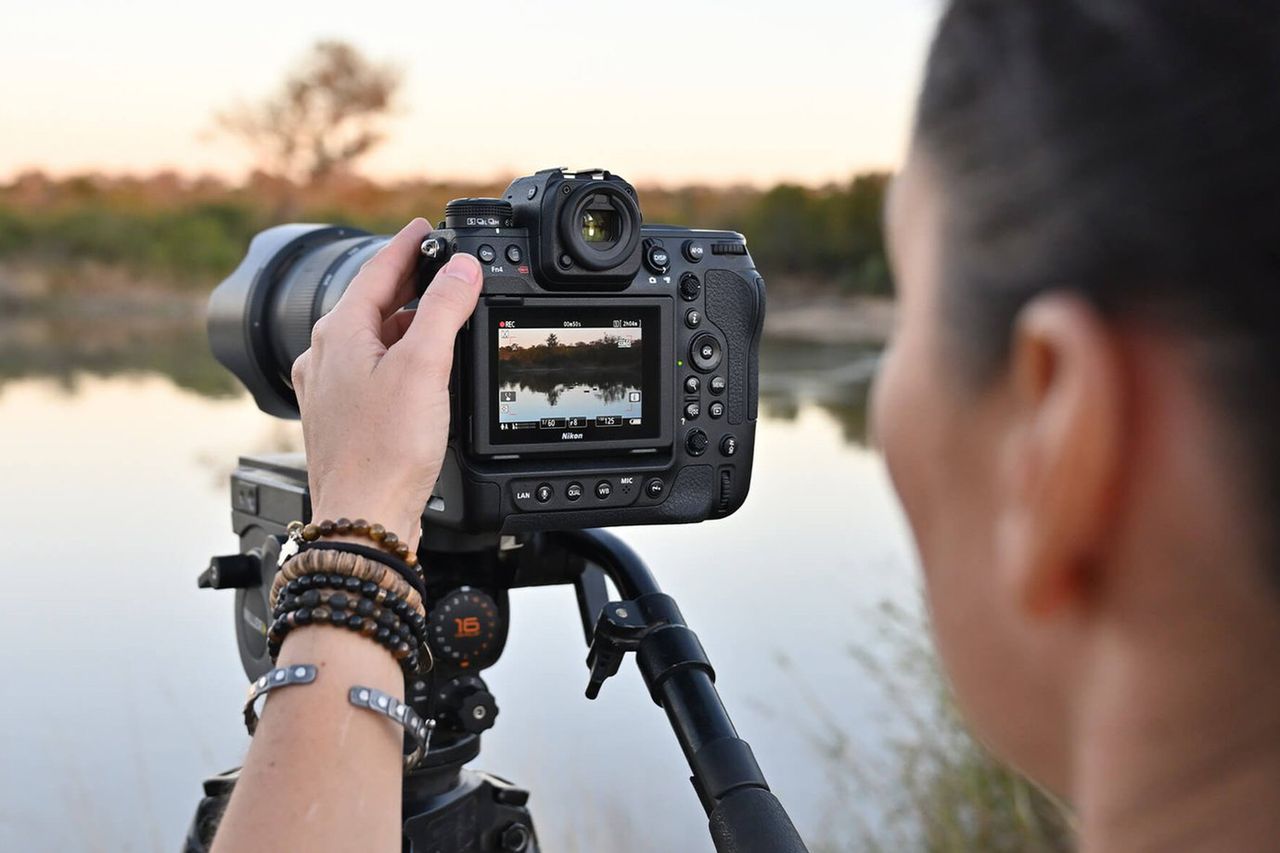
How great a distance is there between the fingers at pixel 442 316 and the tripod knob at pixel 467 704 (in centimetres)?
33

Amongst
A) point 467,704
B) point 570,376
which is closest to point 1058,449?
point 570,376

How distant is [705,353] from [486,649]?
0.31 meters

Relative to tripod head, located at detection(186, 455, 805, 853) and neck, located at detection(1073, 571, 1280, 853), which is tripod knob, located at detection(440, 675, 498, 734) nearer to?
tripod head, located at detection(186, 455, 805, 853)

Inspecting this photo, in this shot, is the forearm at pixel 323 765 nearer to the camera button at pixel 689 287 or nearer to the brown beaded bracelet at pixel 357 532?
the brown beaded bracelet at pixel 357 532

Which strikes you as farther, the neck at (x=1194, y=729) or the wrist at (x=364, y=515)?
Answer: the wrist at (x=364, y=515)

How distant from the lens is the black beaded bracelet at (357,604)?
2.40 ft

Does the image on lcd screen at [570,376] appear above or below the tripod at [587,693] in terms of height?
above

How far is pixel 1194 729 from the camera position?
1.09 feet

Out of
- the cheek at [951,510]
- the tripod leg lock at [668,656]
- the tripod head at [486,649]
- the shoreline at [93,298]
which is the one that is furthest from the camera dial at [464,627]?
the shoreline at [93,298]

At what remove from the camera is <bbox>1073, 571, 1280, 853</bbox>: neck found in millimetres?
326

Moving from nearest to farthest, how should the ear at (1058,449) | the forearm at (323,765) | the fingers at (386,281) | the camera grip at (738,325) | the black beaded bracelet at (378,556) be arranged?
the ear at (1058,449)
the forearm at (323,765)
the black beaded bracelet at (378,556)
the fingers at (386,281)
the camera grip at (738,325)

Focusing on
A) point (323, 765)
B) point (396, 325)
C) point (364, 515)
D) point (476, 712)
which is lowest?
point (476, 712)

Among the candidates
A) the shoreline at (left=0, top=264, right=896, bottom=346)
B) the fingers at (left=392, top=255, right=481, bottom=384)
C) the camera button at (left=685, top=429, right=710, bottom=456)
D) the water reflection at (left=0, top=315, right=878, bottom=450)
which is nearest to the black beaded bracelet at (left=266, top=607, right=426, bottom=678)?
the fingers at (left=392, top=255, right=481, bottom=384)

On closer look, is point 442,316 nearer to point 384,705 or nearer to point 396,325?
point 396,325
